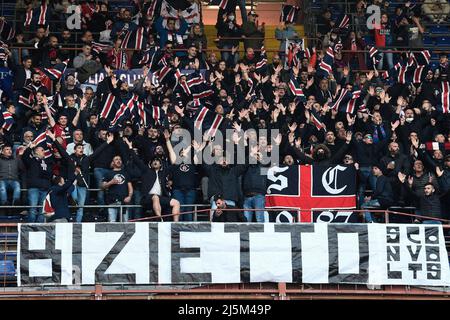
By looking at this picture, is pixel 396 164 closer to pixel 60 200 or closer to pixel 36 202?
pixel 60 200

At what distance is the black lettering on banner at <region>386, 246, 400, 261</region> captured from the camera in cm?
2714

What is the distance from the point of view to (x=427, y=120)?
31.7 metres

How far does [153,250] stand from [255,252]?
1.85 meters

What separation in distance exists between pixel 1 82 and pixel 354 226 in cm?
937

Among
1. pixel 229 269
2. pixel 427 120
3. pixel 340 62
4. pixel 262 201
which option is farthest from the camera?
pixel 340 62

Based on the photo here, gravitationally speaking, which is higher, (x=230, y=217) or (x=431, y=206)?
(x=431, y=206)

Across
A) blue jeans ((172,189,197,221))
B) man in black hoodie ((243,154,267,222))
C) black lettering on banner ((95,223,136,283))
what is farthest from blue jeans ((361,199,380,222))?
black lettering on banner ((95,223,136,283))

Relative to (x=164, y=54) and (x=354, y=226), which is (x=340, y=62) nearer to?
(x=164, y=54)

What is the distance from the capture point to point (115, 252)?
1062 inches

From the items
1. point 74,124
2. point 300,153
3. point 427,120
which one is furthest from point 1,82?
point 427,120

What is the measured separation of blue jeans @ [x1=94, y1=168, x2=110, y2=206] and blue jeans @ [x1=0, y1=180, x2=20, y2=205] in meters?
1.56

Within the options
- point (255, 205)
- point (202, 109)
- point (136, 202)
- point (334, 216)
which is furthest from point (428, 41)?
point (136, 202)

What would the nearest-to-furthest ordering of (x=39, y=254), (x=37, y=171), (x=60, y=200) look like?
1. (x=39, y=254)
2. (x=60, y=200)
3. (x=37, y=171)
